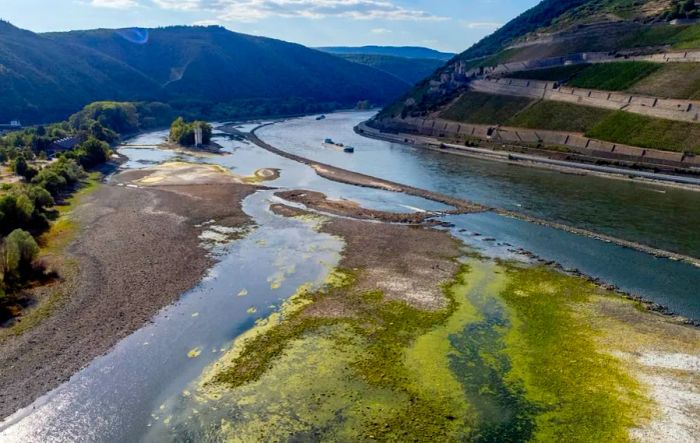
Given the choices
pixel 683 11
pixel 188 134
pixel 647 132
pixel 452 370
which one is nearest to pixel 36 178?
pixel 188 134

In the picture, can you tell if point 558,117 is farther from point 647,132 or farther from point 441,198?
point 441,198

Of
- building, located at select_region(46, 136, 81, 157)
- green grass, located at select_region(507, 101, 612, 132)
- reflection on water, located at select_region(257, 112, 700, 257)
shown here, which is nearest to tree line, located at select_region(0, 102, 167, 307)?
building, located at select_region(46, 136, 81, 157)

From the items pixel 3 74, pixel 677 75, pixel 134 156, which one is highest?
pixel 677 75

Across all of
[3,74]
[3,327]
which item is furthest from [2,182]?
[3,74]

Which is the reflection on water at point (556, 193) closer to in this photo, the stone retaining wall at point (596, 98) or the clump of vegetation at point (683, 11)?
the stone retaining wall at point (596, 98)

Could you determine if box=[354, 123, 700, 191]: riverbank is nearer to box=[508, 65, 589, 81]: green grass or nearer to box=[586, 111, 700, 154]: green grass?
box=[586, 111, 700, 154]: green grass

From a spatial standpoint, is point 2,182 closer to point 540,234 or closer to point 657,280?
point 540,234
